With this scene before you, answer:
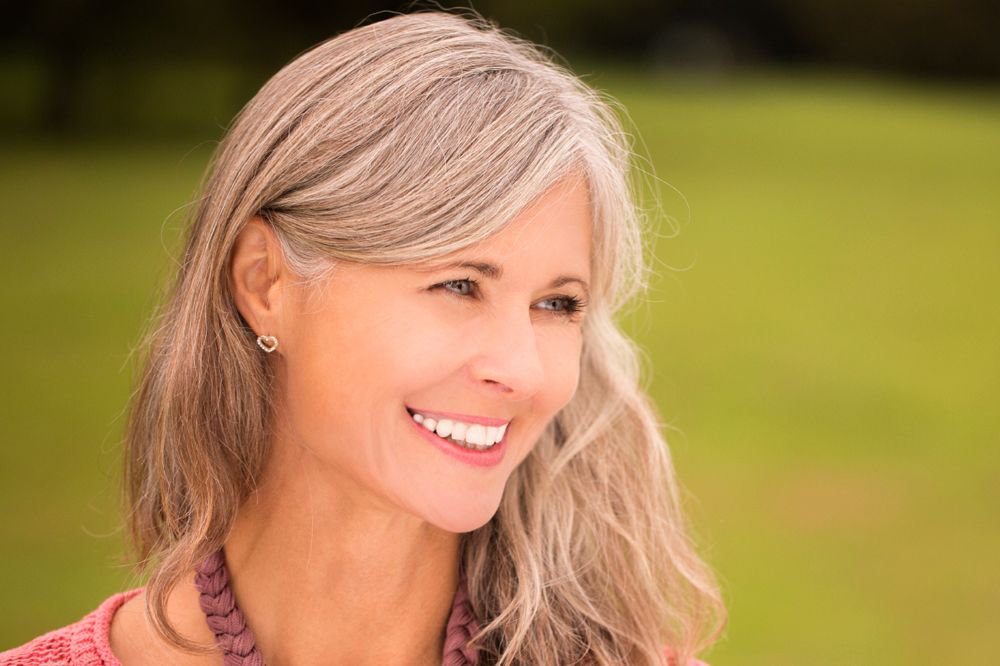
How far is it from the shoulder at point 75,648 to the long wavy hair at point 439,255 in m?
0.12

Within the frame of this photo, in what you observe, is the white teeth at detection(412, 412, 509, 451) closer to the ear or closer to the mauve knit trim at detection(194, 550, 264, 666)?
the ear

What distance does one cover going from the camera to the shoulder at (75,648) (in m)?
2.18

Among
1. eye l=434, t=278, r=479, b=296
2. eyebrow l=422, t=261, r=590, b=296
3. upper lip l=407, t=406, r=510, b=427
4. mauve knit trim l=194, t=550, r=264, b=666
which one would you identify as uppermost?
eyebrow l=422, t=261, r=590, b=296

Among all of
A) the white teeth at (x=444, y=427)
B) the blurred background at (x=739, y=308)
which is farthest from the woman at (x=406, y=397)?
the blurred background at (x=739, y=308)

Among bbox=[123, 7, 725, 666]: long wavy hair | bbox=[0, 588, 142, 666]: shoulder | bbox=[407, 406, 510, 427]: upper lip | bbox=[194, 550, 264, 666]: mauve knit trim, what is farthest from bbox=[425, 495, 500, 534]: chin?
bbox=[0, 588, 142, 666]: shoulder

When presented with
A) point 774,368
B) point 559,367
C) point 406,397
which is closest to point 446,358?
point 406,397

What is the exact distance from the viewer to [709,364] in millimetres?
10008

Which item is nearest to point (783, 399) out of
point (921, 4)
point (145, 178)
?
point (145, 178)

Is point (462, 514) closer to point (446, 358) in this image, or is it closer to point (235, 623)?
point (446, 358)

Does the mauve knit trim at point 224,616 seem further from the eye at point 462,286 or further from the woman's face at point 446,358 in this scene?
the eye at point 462,286

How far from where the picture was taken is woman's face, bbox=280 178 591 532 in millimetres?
1938

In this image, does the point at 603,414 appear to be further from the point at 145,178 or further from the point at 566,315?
the point at 145,178

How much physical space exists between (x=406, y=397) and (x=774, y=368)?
27.5 feet

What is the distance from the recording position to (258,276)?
2.11 meters
